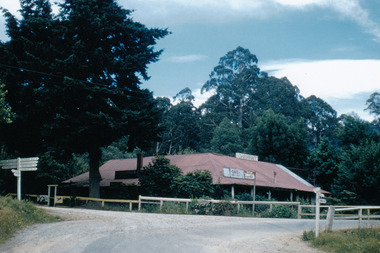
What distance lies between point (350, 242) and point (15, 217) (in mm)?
11705

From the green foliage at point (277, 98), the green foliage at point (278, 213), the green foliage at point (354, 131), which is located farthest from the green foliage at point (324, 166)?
the green foliage at point (278, 213)

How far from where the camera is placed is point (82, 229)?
15.3 m

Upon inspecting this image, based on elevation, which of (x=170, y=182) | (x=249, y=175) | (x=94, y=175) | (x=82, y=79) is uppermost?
(x=82, y=79)

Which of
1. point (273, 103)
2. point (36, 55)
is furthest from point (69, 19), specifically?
point (273, 103)

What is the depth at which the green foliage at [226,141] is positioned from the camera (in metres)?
68.0

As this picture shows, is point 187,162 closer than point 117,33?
No

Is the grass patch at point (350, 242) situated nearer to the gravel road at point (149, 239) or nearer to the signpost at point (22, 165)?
the gravel road at point (149, 239)

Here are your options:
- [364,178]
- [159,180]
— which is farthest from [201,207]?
[364,178]

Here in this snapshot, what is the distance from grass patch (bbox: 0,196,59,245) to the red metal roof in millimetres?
17121

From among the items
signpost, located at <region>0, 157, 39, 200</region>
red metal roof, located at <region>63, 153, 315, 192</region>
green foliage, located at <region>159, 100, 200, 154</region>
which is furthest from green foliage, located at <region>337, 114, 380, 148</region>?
signpost, located at <region>0, 157, 39, 200</region>

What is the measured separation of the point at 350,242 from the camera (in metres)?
13.9

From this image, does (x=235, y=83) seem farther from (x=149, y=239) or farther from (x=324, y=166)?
(x=149, y=239)

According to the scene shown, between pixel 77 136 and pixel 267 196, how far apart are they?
18.6 metres

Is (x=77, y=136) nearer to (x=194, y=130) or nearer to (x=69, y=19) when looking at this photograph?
(x=69, y=19)
